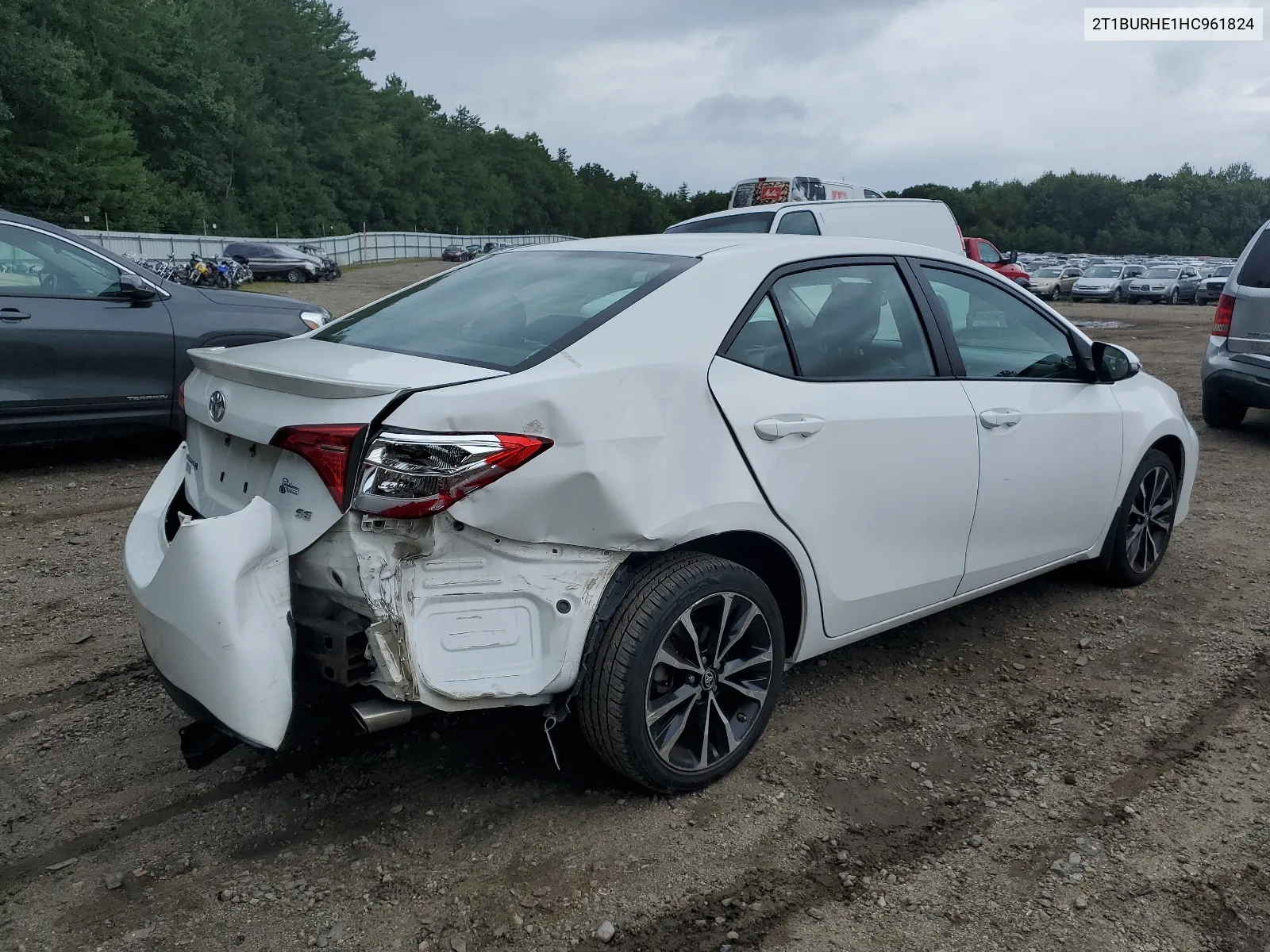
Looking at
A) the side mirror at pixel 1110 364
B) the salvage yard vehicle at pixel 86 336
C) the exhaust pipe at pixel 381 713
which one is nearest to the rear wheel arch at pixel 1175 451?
the side mirror at pixel 1110 364

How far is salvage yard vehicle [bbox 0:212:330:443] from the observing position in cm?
650

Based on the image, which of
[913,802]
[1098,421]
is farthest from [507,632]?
[1098,421]

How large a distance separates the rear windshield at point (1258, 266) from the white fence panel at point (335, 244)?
1713 centimetres

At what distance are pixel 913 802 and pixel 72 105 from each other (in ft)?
170

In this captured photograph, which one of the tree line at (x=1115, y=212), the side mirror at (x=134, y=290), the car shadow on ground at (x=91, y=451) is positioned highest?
the tree line at (x=1115, y=212)

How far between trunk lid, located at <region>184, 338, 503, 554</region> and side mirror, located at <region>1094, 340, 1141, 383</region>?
2.78m

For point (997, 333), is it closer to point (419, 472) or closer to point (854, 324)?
point (854, 324)

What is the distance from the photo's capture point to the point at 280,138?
73.8m

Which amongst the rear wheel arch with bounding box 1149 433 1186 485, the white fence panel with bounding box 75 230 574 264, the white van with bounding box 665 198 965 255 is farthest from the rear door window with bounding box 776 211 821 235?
the white fence panel with bounding box 75 230 574 264

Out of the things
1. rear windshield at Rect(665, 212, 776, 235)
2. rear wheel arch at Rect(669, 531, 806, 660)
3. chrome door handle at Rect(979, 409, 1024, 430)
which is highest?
rear windshield at Rect(665, 212, 776, 235)

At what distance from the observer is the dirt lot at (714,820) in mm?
2639

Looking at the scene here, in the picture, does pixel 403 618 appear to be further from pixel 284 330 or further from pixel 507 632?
pixel 284 330

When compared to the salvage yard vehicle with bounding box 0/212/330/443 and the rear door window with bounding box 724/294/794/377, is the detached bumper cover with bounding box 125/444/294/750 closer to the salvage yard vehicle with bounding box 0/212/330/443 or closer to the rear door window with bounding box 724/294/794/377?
the rear door window with bounding box 724/294/794/377

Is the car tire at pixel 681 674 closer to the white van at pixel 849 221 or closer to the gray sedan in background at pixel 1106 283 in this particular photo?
Result: the white van at pixel 849 221
